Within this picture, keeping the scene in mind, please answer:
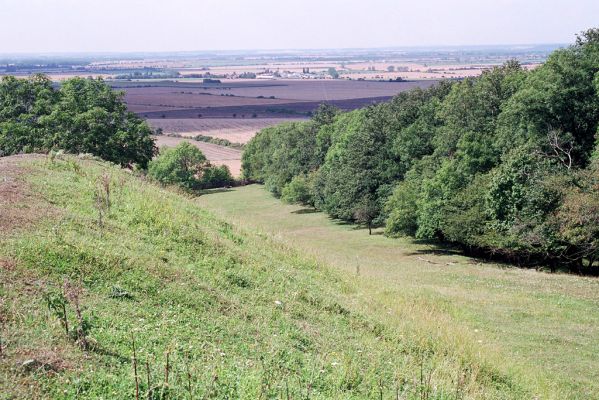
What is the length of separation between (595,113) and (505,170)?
297 inches

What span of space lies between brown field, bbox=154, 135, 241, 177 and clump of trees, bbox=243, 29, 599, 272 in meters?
39.2

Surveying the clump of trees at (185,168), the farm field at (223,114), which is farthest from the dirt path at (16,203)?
the farm field at (223,114)

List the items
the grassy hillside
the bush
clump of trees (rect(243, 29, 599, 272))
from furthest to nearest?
the bush < clump of trees (rect(243, 29, 599, 272)) < the grassy hillside

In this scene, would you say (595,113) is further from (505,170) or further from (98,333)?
(98,333)

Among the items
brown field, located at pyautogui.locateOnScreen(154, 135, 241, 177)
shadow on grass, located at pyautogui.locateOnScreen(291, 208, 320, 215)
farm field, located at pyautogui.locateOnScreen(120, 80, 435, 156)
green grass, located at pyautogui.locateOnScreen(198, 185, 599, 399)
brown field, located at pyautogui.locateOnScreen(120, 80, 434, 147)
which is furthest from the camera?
brown field, located at pyautogui.locateOnScreen(120, 80, 434, 147)

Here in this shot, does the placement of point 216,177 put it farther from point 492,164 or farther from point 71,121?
point 492,164

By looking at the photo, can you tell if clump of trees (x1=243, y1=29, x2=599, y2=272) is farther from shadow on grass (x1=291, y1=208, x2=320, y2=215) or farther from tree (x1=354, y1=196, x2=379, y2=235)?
shadow on grass (x1=291, y1=208, x2=320, y2=215)

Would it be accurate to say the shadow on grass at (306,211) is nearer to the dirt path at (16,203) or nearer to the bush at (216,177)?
the bush at (216,177)

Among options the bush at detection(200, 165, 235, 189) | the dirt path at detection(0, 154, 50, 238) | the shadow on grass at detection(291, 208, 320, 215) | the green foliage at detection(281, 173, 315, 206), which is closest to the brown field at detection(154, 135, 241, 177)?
the bush at detection(200, 165, 235, 189)

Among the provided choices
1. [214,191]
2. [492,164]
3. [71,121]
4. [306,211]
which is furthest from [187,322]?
[214,191]

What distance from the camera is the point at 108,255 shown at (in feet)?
45.0

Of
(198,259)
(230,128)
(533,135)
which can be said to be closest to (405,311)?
(198,259)

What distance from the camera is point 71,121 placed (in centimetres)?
4953

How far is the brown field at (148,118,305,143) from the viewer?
133 m
